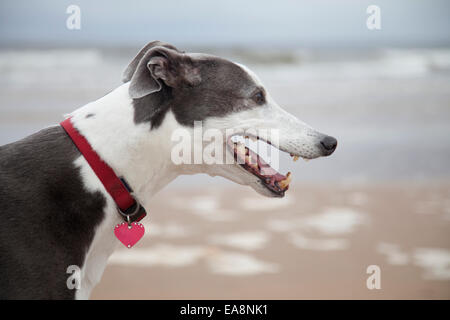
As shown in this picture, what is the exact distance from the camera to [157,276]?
4.44m

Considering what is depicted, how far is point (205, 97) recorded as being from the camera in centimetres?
228

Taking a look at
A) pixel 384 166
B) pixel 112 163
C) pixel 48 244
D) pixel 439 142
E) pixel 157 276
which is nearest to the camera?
pixel 48 244

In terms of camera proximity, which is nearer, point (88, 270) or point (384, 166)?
point (88, 270)

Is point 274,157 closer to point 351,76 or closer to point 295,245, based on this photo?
point 295,245

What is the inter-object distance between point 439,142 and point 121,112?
720 centimetres

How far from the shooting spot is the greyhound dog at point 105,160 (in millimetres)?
1986

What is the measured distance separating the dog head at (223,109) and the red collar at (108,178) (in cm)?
23

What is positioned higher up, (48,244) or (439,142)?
(439,142)

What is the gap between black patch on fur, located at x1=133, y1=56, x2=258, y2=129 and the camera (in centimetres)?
217

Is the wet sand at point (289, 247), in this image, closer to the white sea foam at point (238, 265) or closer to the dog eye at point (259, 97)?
the white sea foam at point (238, 265)

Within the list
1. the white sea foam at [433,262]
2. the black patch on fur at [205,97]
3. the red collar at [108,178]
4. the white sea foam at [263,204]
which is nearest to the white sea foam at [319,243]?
the white sea foam at [433,262]
